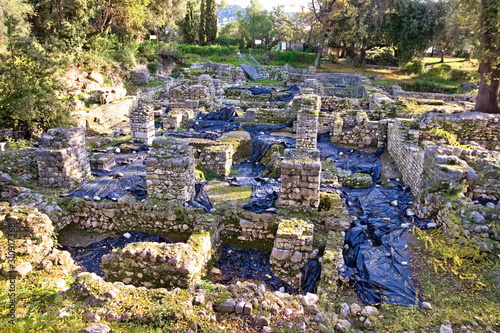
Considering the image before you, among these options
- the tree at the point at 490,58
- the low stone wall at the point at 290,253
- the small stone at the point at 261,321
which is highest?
the tree at the point at 490,58

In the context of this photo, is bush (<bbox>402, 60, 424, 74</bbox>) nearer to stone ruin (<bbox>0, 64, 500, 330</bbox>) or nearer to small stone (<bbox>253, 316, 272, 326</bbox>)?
stone ruin (<bbox>0, 64, 500, 330</bbox>)

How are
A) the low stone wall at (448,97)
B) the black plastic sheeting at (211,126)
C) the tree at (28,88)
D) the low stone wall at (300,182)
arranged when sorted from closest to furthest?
the low stone wall at (300,182), the tree at (28,88), the black plastic sheeting at (211,126), the low stone wall at (448,97)

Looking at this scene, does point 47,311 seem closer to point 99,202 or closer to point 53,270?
point 53,270

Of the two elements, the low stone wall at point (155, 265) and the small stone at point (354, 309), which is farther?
the low stone wall at point (155, 265)

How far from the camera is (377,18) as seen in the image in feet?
108

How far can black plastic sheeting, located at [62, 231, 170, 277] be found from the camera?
6.83 metres

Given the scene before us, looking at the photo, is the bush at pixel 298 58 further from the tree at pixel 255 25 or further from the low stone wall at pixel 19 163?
the low stone wall at pixel 19 163

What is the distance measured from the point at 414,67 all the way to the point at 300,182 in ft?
102

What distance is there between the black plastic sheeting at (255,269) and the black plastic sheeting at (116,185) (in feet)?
9.02

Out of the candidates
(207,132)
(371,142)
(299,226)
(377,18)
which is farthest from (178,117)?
(377,18)

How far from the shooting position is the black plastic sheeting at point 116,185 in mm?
8352

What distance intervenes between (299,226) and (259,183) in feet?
8.84

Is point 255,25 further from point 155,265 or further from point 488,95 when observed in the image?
point 155,265

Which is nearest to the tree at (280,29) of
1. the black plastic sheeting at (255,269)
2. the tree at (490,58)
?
the tree at (490,58)
